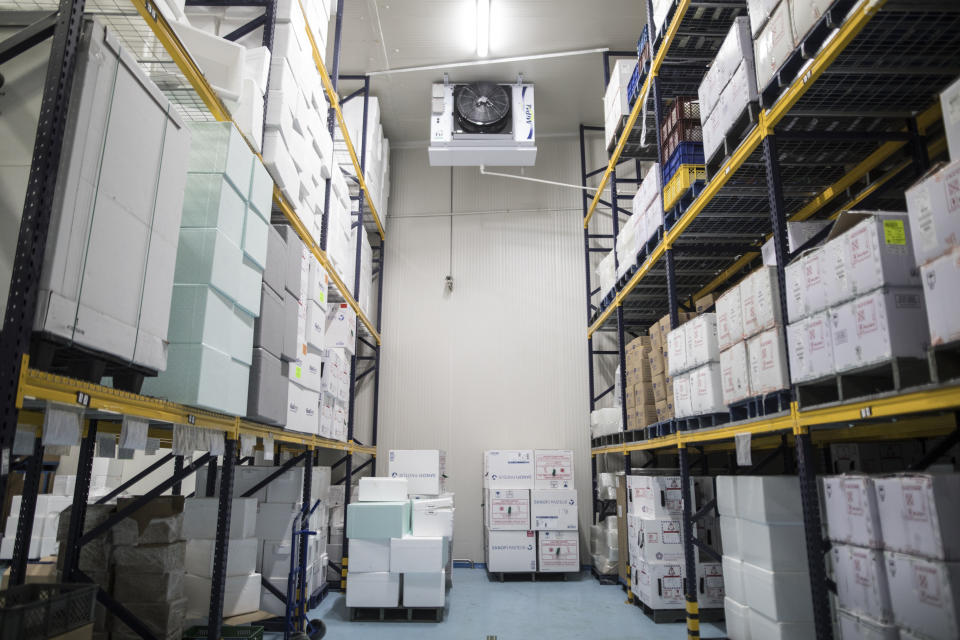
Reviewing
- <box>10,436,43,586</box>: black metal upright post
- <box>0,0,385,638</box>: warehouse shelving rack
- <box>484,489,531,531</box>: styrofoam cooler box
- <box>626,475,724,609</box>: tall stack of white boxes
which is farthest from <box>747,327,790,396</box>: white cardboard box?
<box>484,489,531,531</box>: styrofoam cooler box

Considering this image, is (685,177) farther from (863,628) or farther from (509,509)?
(509,509)

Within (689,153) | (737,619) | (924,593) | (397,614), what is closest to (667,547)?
(737,619)

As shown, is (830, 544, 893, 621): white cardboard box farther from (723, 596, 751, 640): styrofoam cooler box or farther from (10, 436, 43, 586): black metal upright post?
(10, 436, 43, 586): black metal upright post

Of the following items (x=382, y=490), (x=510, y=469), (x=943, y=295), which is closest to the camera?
(x=943, y=295)

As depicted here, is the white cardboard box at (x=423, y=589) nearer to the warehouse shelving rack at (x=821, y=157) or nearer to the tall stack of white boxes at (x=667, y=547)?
the tall stack of white boxes at (x=667, y=547)

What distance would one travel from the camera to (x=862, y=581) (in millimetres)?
3439

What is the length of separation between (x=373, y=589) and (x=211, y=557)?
6.39 ft

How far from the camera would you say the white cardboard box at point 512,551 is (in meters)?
8.93

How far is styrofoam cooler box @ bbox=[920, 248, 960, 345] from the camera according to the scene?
2535 mm

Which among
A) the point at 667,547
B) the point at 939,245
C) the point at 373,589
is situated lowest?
the point at 373,589

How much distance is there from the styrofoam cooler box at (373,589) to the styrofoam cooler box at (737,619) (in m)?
3.50

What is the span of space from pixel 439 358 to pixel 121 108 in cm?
865

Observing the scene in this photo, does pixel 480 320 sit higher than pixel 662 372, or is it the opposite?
pixel 480 320

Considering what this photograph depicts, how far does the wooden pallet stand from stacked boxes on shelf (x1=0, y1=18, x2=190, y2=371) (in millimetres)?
4980
